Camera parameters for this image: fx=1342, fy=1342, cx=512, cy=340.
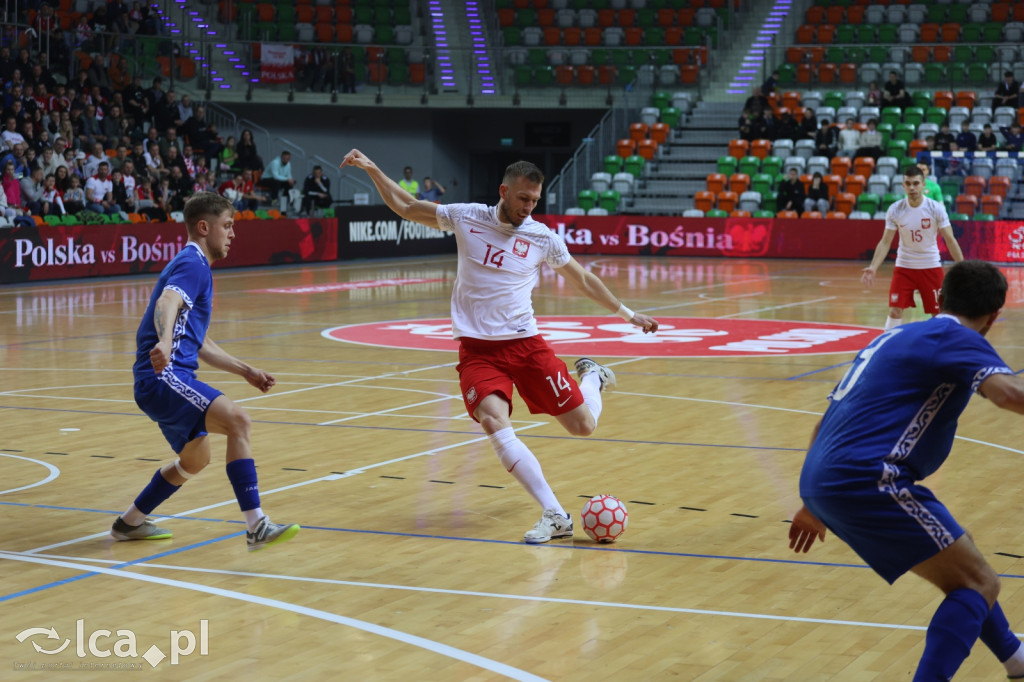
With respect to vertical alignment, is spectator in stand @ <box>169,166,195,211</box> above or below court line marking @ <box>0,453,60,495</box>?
above

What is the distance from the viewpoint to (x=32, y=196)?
23469 mm

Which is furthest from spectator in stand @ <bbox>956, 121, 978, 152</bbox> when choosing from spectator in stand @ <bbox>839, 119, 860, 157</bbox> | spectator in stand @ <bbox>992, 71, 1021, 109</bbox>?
spectator in stand @ <bbox>839, 119, 860, 157</bbox>

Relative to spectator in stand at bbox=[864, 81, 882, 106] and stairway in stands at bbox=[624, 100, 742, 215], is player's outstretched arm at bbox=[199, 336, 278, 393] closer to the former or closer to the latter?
stairway in stands at bbox=[624, 100, 742, 215]

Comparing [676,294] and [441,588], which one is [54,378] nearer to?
[441,588]

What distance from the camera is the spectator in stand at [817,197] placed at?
29625mm

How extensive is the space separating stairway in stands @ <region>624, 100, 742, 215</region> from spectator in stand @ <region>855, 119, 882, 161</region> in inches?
155

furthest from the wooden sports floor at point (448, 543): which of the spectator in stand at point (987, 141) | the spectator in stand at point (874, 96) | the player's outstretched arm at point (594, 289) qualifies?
the spectator in stand at point (874, 96)

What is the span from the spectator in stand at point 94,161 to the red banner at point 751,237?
10293mm

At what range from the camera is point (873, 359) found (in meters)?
4.51

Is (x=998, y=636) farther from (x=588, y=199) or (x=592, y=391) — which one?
(x=588, y=199)

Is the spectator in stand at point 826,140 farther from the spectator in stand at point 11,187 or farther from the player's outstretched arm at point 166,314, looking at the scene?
the player's outstretched arm at point 166,314

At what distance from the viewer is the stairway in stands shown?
33062mm

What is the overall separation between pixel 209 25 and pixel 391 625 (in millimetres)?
31825

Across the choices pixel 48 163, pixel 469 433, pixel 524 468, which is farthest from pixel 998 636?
pixel 48 163
